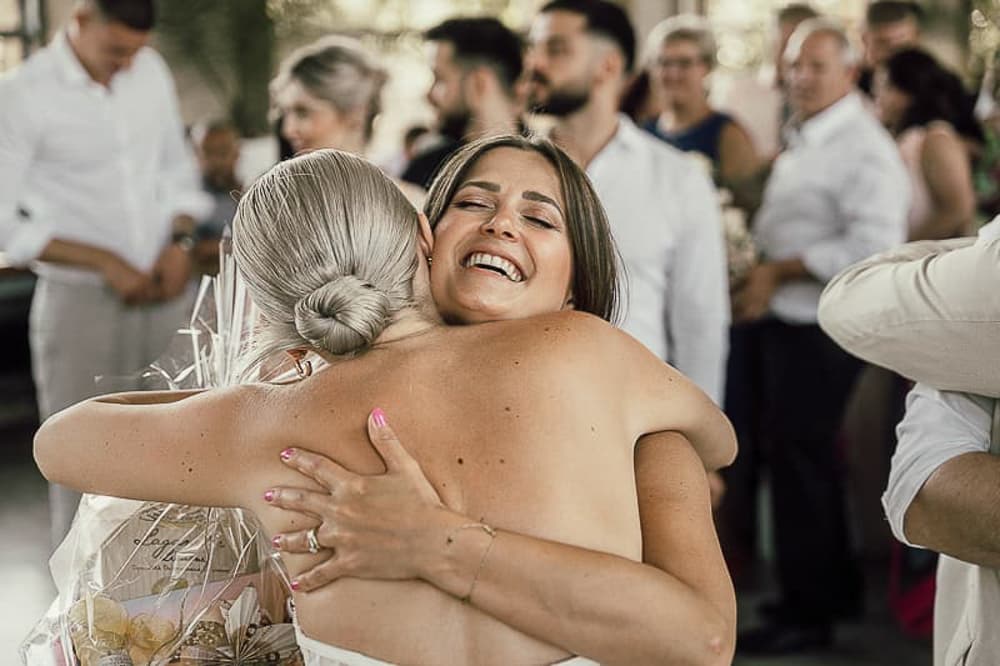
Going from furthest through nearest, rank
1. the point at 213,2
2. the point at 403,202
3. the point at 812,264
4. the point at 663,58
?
the point at 213,2, the point at 663,58, the point at 812,264, the point at 403,202

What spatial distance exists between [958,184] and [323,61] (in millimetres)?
2300

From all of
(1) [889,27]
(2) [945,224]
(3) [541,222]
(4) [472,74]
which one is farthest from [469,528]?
(1) [889,27]

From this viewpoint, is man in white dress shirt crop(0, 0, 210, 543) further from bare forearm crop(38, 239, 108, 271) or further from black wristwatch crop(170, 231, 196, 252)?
black wristwatch crop(170, 231, 196, 252)

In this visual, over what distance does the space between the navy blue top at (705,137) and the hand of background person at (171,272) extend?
6.01 feet

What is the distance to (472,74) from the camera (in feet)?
12.3

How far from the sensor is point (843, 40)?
4.39 m

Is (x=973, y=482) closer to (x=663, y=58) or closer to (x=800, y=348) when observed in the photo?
(x=800, y=348)

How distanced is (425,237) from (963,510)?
2.51 feet

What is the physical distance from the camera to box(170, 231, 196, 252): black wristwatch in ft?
14.2

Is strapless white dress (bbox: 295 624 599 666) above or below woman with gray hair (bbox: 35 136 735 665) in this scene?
below

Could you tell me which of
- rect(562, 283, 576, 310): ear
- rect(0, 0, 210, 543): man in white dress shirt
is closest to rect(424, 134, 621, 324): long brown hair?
rect(562, 283, 576, 310): ear

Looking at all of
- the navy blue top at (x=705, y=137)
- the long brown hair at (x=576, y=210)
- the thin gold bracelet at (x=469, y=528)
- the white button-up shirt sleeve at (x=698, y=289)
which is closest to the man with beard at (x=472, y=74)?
the white button-up shirt sleeve at (x=698, y=289)

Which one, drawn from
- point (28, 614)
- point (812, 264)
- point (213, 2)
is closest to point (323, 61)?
point (812, 264)

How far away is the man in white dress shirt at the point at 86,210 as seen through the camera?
3902mm
